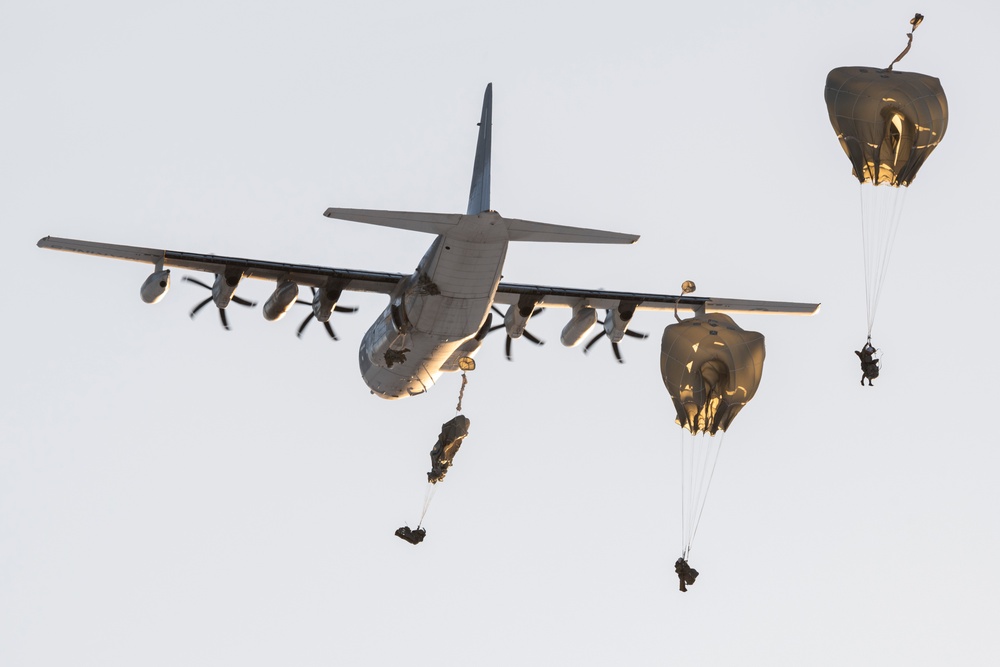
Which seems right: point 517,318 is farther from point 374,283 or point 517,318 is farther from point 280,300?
point 280,300

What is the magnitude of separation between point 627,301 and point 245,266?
12.6 meters

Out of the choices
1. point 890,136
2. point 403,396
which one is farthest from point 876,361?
point 403,396

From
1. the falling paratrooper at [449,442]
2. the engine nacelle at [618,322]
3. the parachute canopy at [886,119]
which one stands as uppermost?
the parachute canopy at [886,119]

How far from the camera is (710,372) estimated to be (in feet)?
132

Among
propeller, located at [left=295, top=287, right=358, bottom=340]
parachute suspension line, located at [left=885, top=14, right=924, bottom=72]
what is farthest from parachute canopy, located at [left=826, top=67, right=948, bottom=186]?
propeller, located at [left=295, top=287, right=358, bottom=340]

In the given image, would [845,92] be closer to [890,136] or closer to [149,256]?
[890,136]

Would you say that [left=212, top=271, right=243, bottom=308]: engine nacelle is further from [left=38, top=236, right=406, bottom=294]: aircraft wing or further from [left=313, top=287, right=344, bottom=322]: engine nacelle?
[left=313, top=287, right=344, bottom=322]: engine nacelle

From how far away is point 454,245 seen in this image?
40.0m

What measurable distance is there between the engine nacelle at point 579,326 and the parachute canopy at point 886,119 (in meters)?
11.2

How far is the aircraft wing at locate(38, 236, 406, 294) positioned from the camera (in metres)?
45.8

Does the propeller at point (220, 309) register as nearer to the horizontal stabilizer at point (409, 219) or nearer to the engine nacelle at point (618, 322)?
the horizontal stabilizer at point (409, 219)

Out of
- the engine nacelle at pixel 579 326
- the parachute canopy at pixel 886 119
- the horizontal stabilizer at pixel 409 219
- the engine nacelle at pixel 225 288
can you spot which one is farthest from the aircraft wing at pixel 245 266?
the parachute canopy at pixel 886 119

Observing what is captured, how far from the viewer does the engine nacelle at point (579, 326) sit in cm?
4962

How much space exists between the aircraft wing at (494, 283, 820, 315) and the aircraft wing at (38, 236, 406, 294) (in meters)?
4.40
